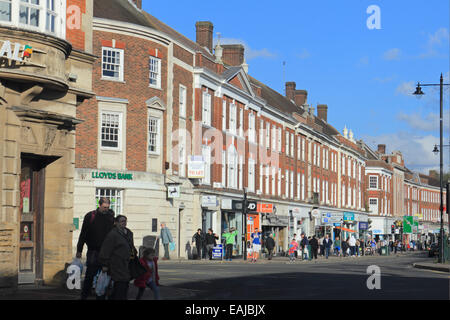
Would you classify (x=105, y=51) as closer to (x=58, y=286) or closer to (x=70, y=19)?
(x=70, y=19)

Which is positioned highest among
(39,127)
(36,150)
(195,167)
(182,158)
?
(182,158)

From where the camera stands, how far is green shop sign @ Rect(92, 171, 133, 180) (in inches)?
1454

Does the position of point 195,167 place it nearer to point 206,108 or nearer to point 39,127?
point 206,108

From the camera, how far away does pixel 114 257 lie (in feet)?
40.9

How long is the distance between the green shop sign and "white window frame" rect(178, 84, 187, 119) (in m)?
6.35

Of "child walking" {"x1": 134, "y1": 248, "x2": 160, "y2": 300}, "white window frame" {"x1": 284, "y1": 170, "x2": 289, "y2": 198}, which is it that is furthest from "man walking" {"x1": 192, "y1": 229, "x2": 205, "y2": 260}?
"child walking" {"x1": 134, "y1": 248, "x2": 160, "y2": 300}

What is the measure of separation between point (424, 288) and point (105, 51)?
75.7 ft

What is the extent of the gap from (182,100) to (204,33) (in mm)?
14651

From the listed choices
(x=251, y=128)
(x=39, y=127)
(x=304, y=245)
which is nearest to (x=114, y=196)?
(x=304, y=245)

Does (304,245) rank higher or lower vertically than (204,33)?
lower

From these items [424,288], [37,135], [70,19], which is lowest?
[424,288]

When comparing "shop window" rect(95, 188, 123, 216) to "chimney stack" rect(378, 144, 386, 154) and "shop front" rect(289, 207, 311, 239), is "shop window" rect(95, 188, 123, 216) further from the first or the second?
"chimney stack" rect(378, 144, 386, 154)

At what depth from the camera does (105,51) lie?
38.1 metres
